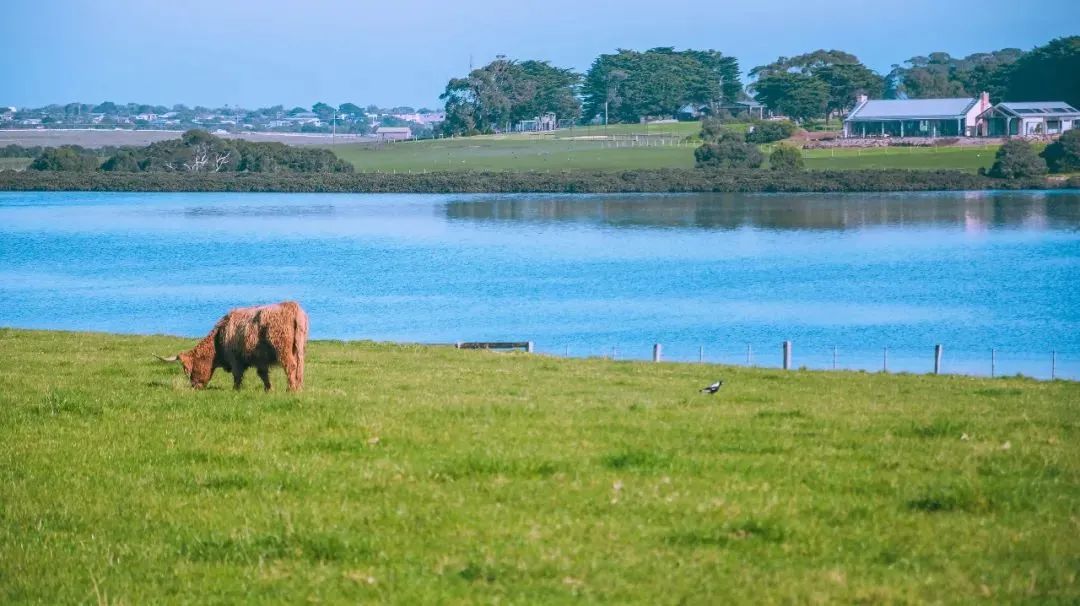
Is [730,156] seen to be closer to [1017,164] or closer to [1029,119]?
[1017,164]

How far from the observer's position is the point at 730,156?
540 ft

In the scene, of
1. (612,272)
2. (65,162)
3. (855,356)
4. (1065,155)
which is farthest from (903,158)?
(855,356)

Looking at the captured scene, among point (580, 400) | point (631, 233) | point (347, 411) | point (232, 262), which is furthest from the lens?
point (631, 233)

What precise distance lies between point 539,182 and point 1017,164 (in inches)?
2140

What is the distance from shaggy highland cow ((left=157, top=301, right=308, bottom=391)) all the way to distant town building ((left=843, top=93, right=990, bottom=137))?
17723 cm

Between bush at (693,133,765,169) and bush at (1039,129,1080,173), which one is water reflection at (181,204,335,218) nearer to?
bush at (693,133,765,169)

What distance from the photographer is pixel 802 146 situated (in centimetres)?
18162

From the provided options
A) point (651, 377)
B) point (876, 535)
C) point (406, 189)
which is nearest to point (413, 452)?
point (876, 535)

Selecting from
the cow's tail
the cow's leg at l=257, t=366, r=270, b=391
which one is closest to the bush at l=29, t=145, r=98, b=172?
the cow's leg at l=257, t=366, r=270, b=391

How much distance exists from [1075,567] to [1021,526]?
3.40ft

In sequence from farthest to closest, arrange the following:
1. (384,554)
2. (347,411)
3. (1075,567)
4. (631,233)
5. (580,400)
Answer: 1. (631,233)
2. (580,400)
3. (347,411)
4. (384,554)
5. (1075,567)

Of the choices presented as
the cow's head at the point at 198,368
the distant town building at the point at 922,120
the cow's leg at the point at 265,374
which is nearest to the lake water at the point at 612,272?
the cow's head at the point at 198,368

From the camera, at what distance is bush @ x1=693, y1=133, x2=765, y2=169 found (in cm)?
16325

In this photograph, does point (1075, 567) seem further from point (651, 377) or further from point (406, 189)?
point (406, 189)
